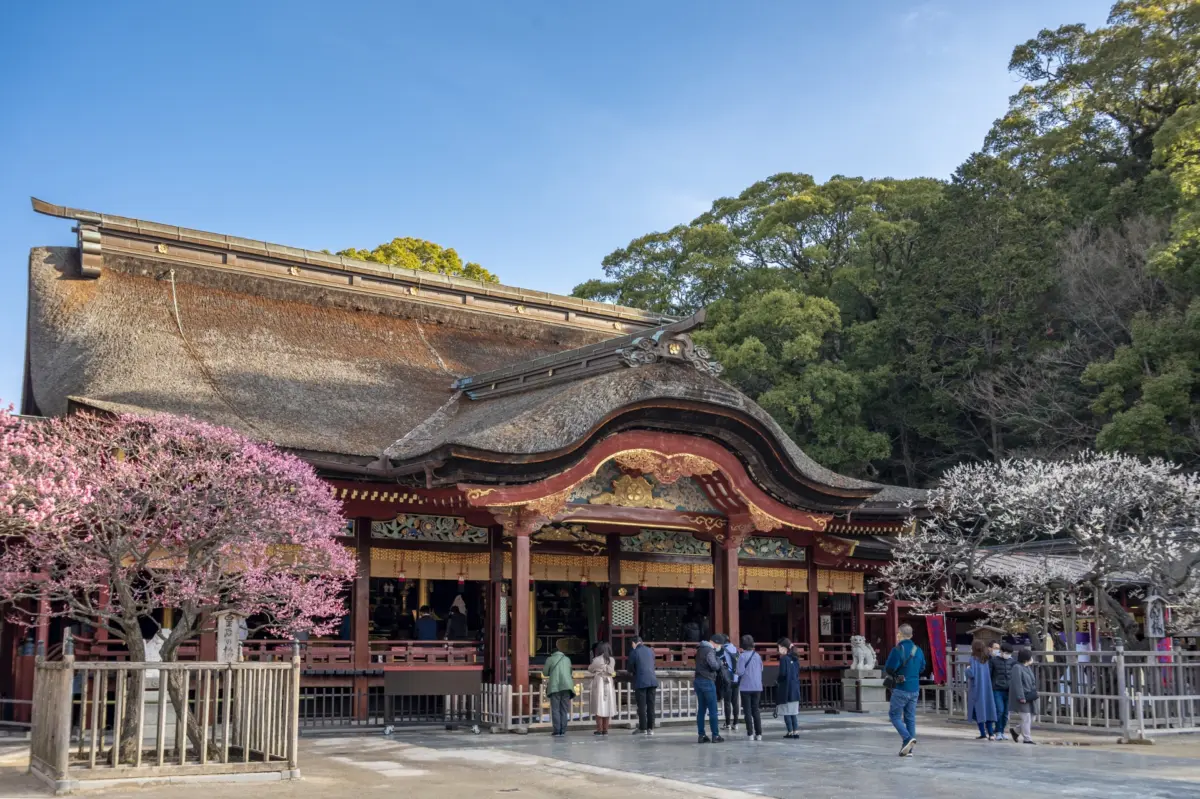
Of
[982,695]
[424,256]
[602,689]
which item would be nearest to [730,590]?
[602,689]

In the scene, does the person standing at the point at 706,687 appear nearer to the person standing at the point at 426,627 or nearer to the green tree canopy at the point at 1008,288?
the person standing at the point at 426,627

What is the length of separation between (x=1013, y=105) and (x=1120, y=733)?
1254 inches

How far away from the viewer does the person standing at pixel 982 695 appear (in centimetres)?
1573

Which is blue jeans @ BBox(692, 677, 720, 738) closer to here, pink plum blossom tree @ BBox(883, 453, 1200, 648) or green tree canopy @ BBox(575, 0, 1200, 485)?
pink plum blossom tree @ BBox(883, 453, 1200, 648)

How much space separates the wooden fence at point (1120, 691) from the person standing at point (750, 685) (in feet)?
14.2

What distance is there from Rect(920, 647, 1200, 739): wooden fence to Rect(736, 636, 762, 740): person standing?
433 centimetres

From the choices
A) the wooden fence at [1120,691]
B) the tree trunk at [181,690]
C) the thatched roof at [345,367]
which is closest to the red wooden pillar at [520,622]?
the thatched roof at [345,367]

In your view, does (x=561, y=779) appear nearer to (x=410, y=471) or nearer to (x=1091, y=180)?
(x=410, y=471)

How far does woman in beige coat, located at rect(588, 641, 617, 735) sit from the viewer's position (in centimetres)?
1608

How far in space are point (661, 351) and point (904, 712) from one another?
23.9 feet

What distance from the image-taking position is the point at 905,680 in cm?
1299

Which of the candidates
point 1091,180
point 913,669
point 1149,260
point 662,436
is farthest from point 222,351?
point 1091,180

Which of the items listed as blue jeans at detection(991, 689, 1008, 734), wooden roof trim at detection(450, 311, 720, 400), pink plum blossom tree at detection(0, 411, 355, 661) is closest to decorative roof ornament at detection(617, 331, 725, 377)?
wooden roof trim at detection(450, 311, 720, 400)

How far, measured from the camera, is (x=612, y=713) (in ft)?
A: 53.4
